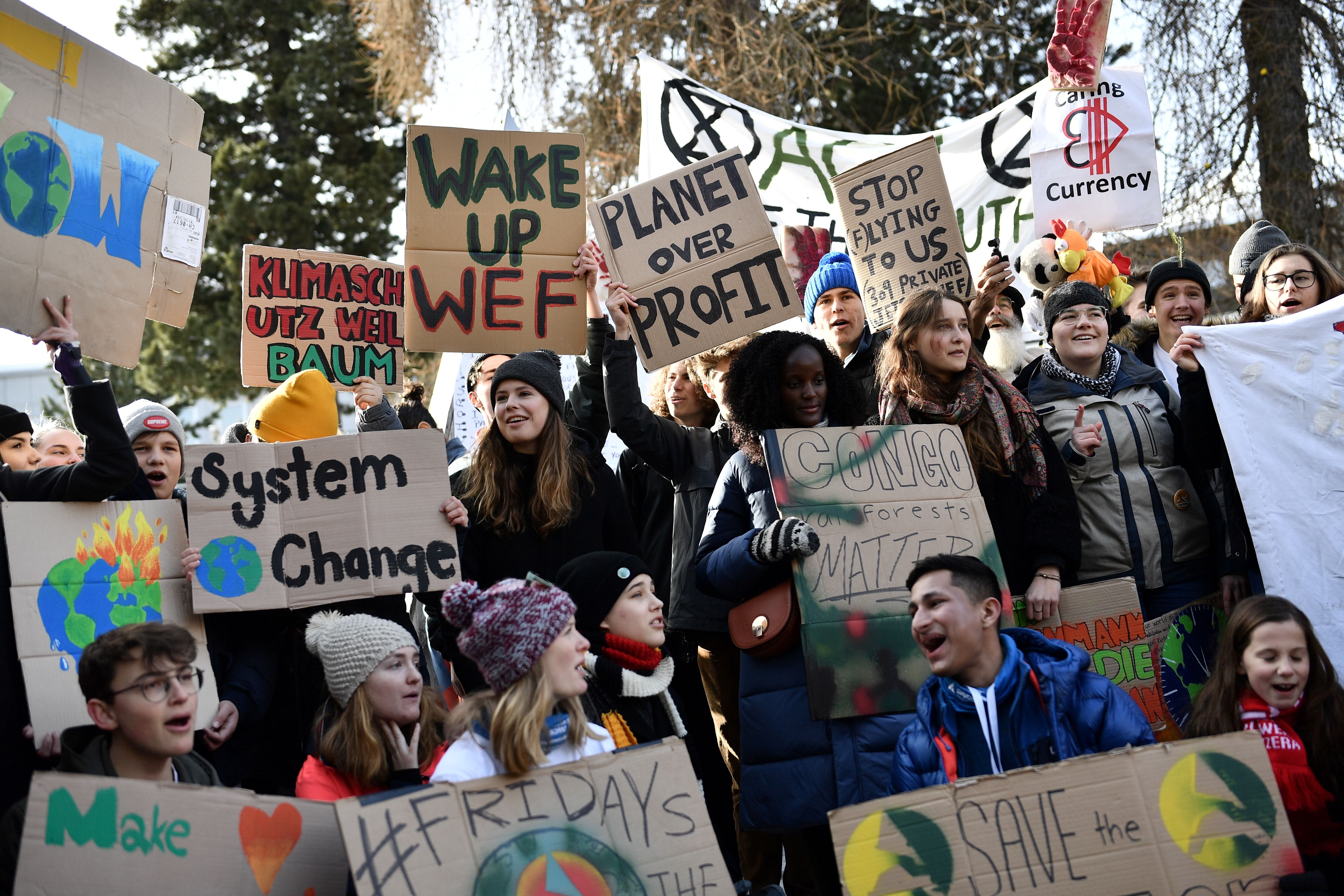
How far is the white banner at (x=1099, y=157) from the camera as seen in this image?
19.3 ft

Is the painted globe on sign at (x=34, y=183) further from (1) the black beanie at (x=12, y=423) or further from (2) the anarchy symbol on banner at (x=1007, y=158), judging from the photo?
(2) the anarchy symbol on banner at (x=1007, y=158)

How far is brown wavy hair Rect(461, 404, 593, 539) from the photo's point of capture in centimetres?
402

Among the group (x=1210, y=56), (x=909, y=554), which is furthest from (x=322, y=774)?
(x=1210, y=56)

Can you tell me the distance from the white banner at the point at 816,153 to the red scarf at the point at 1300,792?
4.17m

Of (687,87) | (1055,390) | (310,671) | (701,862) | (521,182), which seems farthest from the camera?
(687,87)

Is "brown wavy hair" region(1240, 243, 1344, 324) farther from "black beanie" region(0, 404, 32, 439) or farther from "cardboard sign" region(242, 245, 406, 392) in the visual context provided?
"black beanie" region(0, 404, 32, 439)

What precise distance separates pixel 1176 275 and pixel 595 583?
109 inches

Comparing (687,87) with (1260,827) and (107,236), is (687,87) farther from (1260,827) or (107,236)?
(1260,827)

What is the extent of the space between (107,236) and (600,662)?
2080 millimetres

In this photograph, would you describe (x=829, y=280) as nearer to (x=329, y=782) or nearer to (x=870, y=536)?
(x=870, y=536)

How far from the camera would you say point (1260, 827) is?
2.73 m

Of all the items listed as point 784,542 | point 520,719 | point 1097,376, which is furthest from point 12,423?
point 1097,376

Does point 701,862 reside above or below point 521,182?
below

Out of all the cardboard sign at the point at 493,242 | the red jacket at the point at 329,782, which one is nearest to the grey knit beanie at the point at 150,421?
the cardboard sign at the point at 493,242
